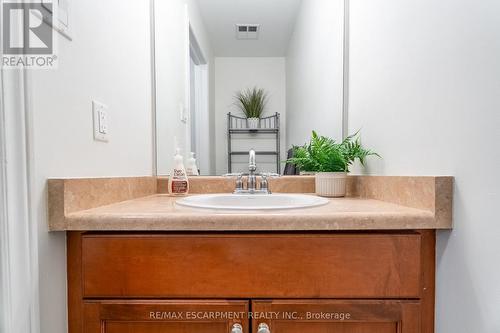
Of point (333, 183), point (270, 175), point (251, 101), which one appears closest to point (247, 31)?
point (251, 101)

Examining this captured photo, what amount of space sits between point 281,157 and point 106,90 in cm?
72

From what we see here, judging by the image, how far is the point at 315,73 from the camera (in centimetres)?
130

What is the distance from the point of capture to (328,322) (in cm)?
68

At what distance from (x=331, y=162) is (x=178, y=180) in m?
0.61

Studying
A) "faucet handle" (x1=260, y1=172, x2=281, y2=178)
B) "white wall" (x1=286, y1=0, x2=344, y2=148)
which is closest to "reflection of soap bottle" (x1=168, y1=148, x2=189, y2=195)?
"faucet handle" (x1=260, y1=172, x2=281, y2=178)

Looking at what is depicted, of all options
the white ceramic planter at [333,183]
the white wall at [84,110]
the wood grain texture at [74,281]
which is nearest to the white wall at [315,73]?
the white ceramic planter at [333,183]

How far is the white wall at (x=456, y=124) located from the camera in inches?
21.7

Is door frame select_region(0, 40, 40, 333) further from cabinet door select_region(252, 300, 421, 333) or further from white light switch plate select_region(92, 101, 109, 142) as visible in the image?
cabinet door select_region(252, 300, 421, 333)

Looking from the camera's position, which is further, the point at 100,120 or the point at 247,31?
the point at 247,31

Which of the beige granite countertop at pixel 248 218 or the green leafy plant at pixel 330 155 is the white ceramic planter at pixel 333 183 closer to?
the green leafy plant at pixel 330 155

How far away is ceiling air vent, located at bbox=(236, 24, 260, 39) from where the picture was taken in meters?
1.27

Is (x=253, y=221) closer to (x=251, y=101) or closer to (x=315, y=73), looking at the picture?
(x=251, y=101)

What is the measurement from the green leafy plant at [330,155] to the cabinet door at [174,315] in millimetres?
616

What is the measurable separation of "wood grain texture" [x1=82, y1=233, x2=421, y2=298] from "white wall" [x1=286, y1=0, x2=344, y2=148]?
→ 0.68 meters
